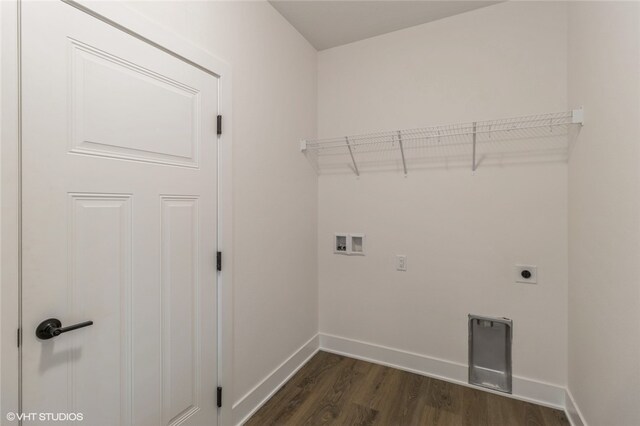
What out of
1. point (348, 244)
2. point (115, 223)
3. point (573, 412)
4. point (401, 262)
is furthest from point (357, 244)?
point (115, 223)

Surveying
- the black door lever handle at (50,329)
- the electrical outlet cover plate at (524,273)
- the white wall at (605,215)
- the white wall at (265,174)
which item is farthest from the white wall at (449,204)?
the black door lever handle at (50,329)

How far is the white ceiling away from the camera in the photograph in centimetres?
204

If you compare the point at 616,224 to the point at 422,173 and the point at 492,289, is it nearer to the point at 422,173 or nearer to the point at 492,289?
the point at 492,289

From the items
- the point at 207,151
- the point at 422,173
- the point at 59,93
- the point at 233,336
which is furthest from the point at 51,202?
the point at 422,173

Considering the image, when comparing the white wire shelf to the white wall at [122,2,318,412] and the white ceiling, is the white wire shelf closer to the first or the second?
Result: the white wall at [122,2,318,412]

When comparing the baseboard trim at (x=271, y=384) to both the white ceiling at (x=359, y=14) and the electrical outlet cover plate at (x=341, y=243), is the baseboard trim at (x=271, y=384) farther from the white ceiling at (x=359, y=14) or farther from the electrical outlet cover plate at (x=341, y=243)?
the white ceiling at (x=359, y=14)

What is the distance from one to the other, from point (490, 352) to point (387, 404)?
841mm

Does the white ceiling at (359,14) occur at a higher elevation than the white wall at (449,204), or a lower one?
higher

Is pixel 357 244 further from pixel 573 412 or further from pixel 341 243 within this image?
pixel 573 412

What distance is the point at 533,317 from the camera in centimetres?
195

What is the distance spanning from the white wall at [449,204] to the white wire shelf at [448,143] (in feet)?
0.26

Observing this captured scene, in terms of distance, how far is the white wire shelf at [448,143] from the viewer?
1.89m

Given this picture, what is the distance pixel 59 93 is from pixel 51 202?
15.0 inches

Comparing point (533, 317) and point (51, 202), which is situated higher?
point (51, 202)
